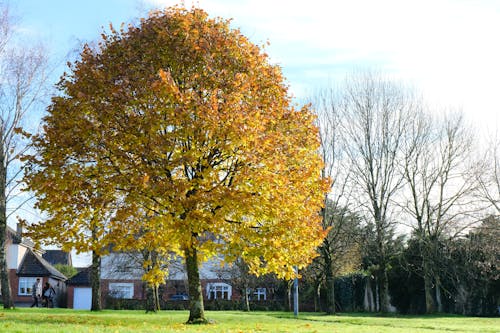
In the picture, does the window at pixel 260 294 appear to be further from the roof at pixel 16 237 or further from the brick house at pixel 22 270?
the roof at pixel 16 237

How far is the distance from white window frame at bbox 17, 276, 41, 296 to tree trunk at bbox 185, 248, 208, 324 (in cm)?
4220

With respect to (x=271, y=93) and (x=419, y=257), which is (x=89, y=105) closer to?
(x=271, y=93)

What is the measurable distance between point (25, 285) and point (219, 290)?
65.6ft

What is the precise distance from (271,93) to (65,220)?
815 cm

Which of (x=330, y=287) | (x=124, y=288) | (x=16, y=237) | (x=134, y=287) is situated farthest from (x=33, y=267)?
(x=330, y=287)

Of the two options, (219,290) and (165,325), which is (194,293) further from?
(219,290)

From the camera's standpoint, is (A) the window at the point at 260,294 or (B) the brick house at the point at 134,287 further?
(A) the window at the point at 260,294

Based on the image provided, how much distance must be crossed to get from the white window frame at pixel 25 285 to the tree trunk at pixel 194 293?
42199 millimetres

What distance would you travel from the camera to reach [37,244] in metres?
17.9

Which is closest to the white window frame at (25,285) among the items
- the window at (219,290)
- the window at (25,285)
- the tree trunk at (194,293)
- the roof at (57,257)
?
the window at (25,285)

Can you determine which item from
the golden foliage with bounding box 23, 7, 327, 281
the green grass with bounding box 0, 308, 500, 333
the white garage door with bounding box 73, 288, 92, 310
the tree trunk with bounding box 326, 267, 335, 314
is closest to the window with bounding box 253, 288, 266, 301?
the white garage door with bounding box 73, 288, 92, 310

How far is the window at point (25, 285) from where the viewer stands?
5506cm

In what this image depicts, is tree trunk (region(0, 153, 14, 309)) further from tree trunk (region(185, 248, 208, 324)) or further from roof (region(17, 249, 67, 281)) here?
roof (region(17, 249, 67, 281))

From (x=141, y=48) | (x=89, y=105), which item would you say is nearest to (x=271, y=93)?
(x=141, y=48)
